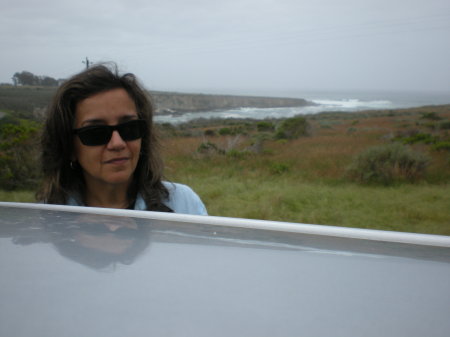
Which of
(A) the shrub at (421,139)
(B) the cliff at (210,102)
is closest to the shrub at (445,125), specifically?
(A) the shrub at (421,139)

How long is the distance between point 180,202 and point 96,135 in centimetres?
64

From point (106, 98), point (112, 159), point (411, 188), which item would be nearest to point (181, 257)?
point (112, 159)

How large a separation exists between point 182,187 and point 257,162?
405 inches

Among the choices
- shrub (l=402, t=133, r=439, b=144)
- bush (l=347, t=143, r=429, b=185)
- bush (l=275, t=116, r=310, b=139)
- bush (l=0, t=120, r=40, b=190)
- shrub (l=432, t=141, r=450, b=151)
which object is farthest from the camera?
bush (l=275, t=116, r=310, b=139)

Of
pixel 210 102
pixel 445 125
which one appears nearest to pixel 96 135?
pixel 445 125

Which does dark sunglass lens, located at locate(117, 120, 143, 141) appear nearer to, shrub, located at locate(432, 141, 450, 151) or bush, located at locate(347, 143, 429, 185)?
bush, located at locate(347, 143, 429, 185)

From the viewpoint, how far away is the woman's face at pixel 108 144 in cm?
187

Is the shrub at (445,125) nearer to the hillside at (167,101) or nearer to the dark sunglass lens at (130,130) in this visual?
the hillside at (167,101)

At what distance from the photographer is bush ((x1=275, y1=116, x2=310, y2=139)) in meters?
22.5

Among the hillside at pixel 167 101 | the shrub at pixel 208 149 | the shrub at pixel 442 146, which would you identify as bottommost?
the shrub at pixel 208 149

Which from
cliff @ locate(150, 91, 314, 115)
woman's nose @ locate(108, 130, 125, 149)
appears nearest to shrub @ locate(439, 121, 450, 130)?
woman's nose @ locate(108, 130, 125, 149)

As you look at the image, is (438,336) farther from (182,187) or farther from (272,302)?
(182,187)

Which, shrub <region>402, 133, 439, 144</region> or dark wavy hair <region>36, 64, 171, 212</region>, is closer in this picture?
dark wavy hair <region>36, 64, 171, 212</region>

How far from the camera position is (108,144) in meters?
1.85
